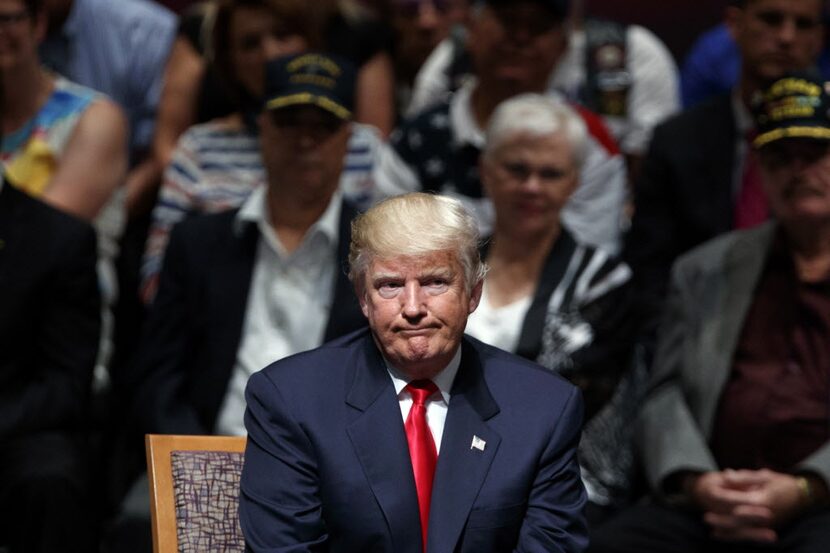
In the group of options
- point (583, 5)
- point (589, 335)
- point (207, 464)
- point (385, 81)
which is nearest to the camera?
point (207, 464)

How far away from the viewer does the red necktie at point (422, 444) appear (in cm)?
280

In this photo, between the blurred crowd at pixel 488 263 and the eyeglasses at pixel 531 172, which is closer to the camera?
the blurred crowd at pixel 488 263

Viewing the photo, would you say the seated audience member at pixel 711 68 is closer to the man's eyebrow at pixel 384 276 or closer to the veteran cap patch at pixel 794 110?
the veteran cap patch at pixel 794 110

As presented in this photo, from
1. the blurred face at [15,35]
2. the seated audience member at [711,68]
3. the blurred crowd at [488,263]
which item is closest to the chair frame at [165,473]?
the blurred crowd at [488,263]

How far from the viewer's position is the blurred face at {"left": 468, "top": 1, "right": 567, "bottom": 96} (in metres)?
4.66

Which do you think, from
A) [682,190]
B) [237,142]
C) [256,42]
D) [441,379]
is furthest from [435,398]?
[256,42]

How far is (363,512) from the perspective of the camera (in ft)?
8.98

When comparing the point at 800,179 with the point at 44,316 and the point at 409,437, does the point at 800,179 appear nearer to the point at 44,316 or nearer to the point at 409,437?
the point at 409,437

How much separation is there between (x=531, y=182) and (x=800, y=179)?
690 mm

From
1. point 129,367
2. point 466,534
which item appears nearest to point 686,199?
point 129,367

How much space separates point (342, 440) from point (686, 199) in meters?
2.03

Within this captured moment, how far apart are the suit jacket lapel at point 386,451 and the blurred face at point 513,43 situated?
1997 mm

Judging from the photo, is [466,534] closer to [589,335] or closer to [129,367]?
[589,335]

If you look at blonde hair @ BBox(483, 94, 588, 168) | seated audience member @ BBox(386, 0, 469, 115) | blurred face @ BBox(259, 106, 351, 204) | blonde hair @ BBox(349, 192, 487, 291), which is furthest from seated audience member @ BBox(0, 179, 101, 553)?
seated audience member @ BBox(386, 0, 469, 115)
